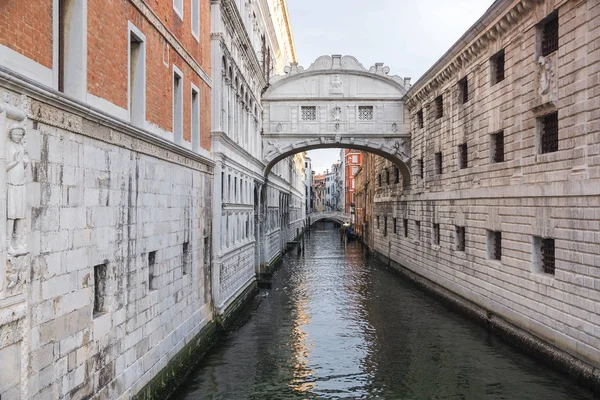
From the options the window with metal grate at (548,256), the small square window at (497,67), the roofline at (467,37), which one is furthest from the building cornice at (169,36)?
the window with metal grate at (548,256)

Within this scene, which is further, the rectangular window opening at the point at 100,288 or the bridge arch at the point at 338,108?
the bridge arch at the point at 338,108

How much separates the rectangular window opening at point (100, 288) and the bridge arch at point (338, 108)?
743 inches

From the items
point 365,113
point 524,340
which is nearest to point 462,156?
point 524,340

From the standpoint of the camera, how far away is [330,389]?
34.8 ft

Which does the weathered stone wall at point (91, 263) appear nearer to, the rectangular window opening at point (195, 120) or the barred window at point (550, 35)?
the rectangular window opening at point (195, 120)

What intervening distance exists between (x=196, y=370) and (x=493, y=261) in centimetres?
860

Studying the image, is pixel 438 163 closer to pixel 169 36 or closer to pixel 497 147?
pixel 497 147

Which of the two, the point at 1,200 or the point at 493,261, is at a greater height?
the point at 1,200

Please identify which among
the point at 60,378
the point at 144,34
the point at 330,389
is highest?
the point at 144,34

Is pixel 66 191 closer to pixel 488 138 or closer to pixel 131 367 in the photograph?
pixel 131 367

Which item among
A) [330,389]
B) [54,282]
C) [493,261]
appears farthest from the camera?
[493,261]

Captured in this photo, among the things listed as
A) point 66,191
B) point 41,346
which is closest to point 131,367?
point 41,346

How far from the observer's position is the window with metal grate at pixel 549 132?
1207cm

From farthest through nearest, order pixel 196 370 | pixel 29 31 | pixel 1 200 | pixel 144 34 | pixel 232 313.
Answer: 1. pixel 232 313
2. pixel 196 370
3. pixel 144 34
4. pixel 29 31
5. pixel 1 200
